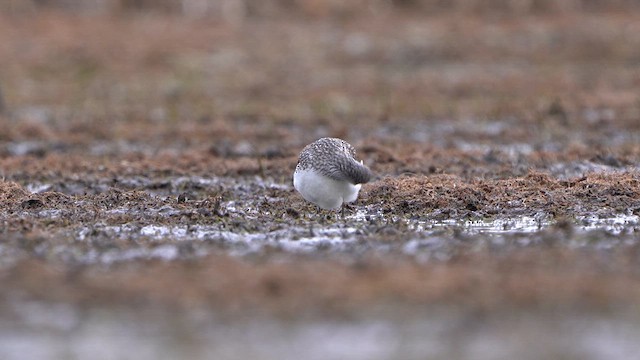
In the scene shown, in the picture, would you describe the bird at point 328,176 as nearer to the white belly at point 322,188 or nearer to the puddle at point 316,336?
the white belly at point 322,188

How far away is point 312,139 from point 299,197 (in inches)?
195

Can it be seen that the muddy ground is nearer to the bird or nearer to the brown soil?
the brown soil

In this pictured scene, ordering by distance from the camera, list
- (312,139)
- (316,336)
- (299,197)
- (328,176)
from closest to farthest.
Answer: (316,336) → (328,176) → (299,197) → (312,139)

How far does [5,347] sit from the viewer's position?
787cm

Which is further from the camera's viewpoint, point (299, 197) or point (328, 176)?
point (299, 197)

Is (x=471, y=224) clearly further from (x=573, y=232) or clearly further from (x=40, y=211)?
(x=40, y=211)

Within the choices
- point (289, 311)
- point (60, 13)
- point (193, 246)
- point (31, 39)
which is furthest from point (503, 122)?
point (60, 13)

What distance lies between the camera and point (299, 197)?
13367 mm

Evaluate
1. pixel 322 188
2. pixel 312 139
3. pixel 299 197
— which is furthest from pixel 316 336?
pixel 312 139

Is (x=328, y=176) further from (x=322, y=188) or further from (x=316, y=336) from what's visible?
(x=316, y=336)

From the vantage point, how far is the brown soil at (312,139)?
912 cm

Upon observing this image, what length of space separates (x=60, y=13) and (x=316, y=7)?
22.6ft

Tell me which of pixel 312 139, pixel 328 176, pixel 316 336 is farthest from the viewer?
pixel 312 139

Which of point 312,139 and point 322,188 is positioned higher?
point 322,188
